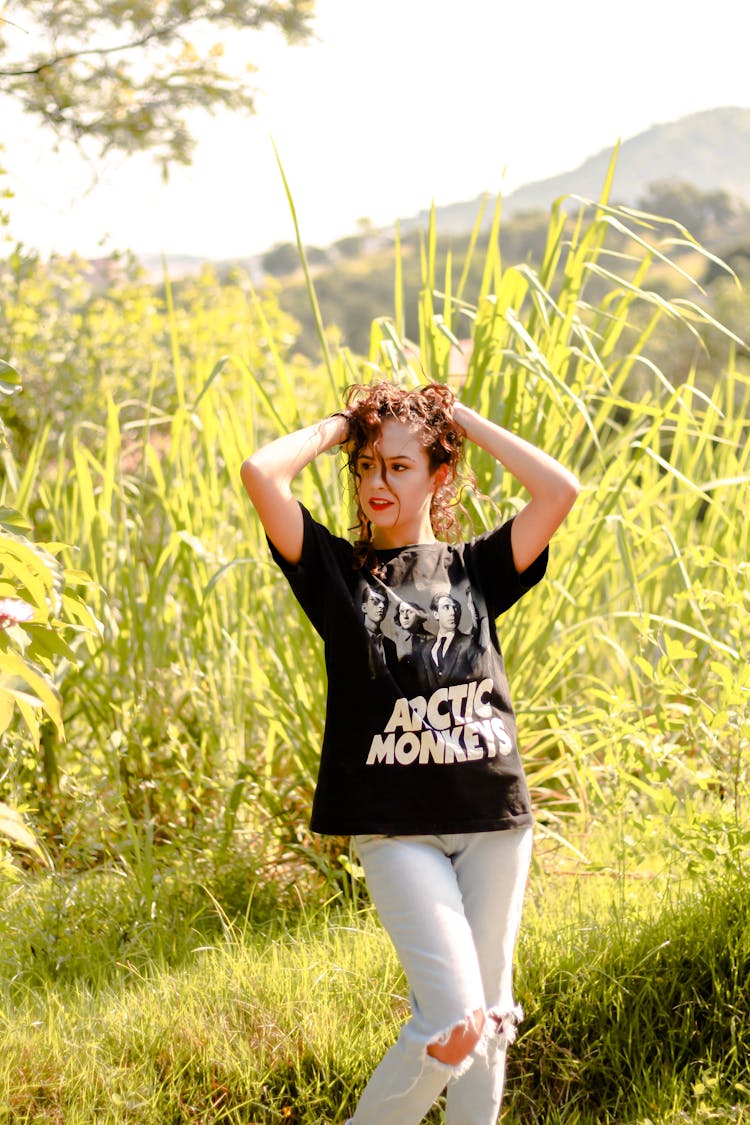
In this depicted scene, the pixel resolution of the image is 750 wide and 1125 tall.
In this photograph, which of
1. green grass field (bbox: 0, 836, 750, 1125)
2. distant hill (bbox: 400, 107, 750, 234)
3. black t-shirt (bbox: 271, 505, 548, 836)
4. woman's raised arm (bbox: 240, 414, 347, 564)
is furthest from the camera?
distant hill (bbox: 400, 107, 750, 234)

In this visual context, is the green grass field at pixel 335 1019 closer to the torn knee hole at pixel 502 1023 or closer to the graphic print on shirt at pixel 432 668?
the torn knee hole at pixel 502 1023

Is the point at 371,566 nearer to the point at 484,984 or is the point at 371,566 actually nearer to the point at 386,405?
the point at 386,405

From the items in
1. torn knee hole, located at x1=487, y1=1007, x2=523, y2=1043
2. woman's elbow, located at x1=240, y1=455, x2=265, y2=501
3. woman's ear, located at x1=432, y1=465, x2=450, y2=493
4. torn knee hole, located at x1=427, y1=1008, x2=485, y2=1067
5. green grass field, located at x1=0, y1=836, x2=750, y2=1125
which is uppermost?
woman's elbow, located at x1=240, y1=455, x2=265, y2=501

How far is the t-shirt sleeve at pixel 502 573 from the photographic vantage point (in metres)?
1.85

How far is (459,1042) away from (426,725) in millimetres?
426

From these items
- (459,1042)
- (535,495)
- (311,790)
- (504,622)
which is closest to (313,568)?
(535,495)

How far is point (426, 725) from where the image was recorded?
1687mm

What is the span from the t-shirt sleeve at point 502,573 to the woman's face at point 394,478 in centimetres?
13

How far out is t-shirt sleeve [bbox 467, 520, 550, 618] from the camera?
1846 mm

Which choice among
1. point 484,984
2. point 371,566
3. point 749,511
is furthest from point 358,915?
point 749,511

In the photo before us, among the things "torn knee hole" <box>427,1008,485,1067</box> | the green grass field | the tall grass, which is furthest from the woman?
the tall grass

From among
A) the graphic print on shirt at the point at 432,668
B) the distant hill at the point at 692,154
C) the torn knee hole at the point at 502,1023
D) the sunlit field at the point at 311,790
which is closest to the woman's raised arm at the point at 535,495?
the graphic print on shirt at the point at 432,668

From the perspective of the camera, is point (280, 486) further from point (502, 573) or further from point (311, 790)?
point (311, 790)

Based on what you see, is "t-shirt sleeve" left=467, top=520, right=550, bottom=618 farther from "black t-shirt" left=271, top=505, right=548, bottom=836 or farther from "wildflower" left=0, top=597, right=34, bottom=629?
"wildflower" left=0, top=597, right=34, bottom=629
